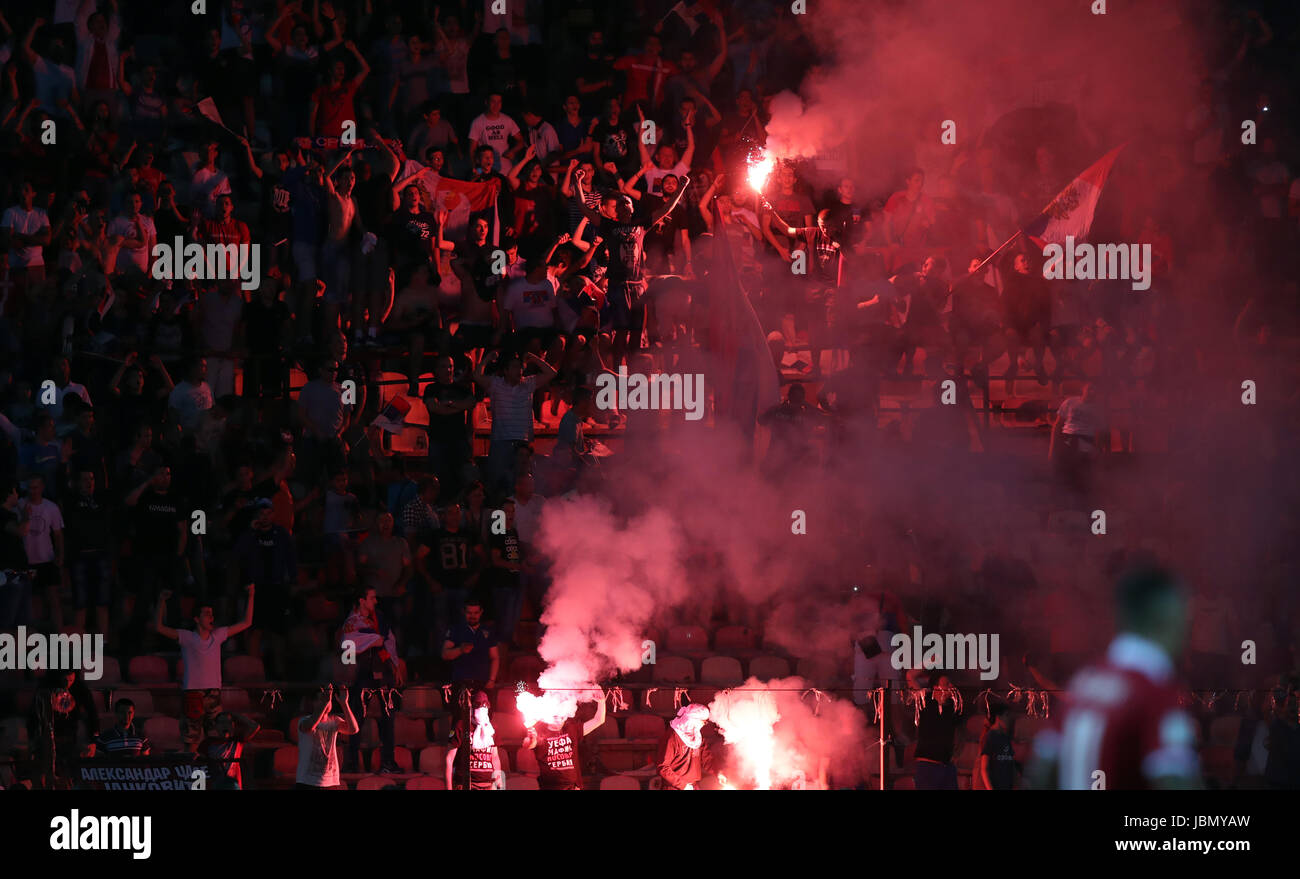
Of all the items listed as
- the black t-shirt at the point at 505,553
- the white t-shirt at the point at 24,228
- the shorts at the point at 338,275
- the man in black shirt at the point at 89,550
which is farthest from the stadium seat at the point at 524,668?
the white t-shirt at the point at 24,228

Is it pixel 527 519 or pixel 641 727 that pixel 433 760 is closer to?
pixel 641 727

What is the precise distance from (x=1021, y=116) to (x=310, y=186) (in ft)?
16.6

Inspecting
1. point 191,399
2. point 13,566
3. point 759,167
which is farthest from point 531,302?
point 13,566

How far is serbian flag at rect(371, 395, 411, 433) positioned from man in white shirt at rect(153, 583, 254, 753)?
1.32 m

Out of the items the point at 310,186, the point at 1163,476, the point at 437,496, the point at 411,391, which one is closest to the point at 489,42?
the point at 310,186

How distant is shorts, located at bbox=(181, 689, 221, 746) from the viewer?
743 cm

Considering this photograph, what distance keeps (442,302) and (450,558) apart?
197 centimetres

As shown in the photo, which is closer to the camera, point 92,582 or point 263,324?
point 92,582

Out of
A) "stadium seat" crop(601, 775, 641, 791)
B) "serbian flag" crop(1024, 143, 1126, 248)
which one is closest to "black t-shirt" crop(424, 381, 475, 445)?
"stadium seat" crop(601, 775, 641, 791)

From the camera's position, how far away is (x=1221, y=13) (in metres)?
10.6

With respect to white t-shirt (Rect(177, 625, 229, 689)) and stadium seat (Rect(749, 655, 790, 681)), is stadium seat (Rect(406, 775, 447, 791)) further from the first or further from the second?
stadium seat (Rect(749, 655, 790, 681))

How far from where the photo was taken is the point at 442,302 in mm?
9531

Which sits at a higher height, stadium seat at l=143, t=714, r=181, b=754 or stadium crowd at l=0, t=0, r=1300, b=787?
stadium crowd at l=0, t=0, r=1300, b=787

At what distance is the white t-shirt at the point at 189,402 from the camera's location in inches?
352
